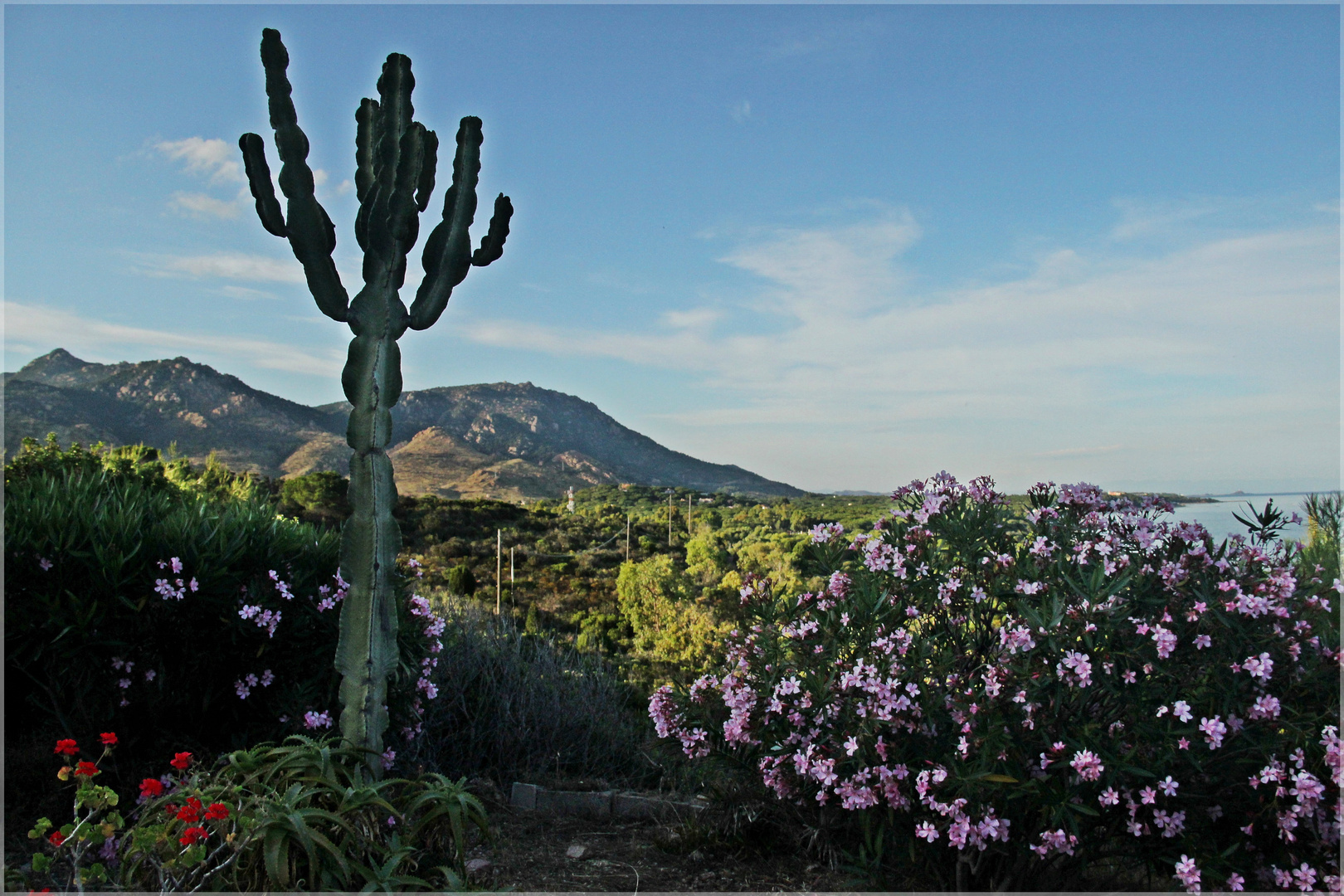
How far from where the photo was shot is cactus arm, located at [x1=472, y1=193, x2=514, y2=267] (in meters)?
4.73

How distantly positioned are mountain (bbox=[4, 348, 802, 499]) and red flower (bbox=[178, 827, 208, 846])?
30899 millimetres

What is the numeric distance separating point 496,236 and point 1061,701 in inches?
139

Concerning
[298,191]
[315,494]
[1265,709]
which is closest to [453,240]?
[298,191]

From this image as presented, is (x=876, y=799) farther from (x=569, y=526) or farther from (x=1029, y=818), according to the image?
(x=569, y=526)

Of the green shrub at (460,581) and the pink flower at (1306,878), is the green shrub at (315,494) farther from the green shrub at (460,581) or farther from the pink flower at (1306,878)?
the pink flower at (1306,878)

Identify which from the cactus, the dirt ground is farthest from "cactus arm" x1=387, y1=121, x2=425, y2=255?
the dirt ground

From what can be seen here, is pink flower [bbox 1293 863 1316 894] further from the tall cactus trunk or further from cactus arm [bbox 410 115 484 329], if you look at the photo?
cactus arm [bbox 410 115 484 329]

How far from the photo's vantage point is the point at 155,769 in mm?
4566

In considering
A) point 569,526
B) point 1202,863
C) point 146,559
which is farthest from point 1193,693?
point 569,526

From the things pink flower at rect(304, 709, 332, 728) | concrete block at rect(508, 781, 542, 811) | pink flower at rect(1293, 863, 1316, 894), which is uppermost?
pink flower at rect(304, 709, 332, 728)

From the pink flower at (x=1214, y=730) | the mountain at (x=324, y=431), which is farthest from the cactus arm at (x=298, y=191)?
the mountain at (x=324, y=431)

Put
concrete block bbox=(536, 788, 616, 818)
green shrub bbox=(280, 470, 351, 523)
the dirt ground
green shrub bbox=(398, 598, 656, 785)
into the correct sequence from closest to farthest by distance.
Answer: the dirt ground, concrete block bbox=(536, 788, 616, 818), green shrub bbox=(398, 598, 656, 785), green shrub bbox=(280, 470, 351, 523)

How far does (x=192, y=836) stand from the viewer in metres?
2.75

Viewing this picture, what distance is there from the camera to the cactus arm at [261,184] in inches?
165
